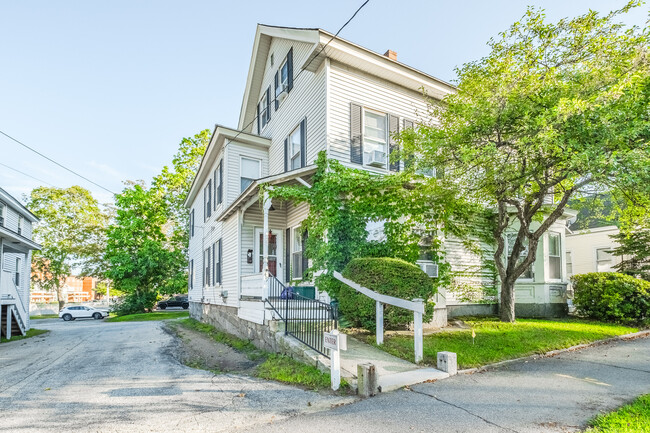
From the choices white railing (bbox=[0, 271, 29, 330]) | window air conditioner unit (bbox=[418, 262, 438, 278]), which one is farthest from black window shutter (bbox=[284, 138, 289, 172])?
white railing (bbox=[0, 271, 29, 330])

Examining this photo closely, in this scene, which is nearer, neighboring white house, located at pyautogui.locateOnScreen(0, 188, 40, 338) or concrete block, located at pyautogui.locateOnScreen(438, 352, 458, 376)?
concrete block, located at pyautogui.locateOnScreen(438, 352, 458, 376)

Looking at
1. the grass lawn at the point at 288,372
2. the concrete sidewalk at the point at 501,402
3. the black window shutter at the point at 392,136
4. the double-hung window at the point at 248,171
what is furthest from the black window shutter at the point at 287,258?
the concrete sidewalk at the point at 501,402

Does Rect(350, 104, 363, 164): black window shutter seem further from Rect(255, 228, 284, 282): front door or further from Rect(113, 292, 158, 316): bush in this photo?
Rect(113, 292, 158, 316): bush

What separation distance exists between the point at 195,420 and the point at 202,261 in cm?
1489

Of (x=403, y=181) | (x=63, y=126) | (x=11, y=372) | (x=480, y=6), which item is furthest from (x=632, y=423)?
(x=63, y=126)

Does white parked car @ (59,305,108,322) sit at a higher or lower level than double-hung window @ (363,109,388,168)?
lower

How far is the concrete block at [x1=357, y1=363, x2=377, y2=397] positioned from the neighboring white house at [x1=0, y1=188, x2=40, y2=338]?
15.6 m

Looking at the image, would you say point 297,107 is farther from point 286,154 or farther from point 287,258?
point 287,258

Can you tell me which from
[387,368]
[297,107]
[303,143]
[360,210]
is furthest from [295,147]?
[387,368]

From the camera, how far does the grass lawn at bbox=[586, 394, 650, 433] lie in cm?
369

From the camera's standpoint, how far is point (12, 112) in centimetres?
1218

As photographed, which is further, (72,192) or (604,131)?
(72,192)

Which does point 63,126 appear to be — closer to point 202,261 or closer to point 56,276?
point 202,261

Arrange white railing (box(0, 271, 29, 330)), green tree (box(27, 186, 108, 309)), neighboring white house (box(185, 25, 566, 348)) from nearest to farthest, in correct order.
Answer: neighboring white house (box(185, 25, 566, 348)), white railing (box(0, 271, 29, 330)), green tree (box(27, 186, 108, 309))
